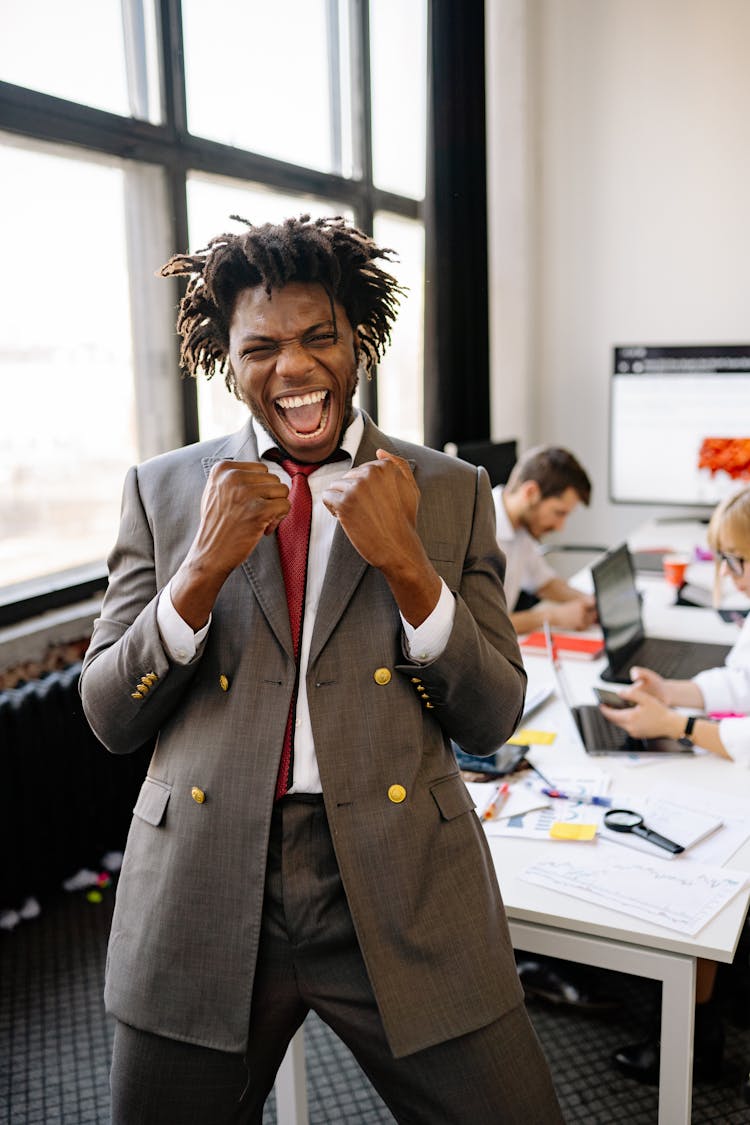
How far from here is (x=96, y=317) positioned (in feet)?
10.2

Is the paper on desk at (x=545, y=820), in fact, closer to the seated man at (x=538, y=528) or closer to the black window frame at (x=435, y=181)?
the seated man at (x=538, y=528)

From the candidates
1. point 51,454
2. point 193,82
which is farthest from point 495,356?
point 51,454

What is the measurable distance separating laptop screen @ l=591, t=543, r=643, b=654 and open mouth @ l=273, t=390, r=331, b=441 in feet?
4.94

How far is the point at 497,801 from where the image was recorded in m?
1.87

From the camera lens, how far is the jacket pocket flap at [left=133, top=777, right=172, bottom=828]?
116cm

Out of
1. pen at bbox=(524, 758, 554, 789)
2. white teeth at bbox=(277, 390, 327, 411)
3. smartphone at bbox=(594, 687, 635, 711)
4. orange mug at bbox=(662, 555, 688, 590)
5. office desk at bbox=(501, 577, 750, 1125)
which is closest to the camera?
white teeth at bbox=(277, 390, 327, 411)

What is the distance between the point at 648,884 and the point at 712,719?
0.72 metres

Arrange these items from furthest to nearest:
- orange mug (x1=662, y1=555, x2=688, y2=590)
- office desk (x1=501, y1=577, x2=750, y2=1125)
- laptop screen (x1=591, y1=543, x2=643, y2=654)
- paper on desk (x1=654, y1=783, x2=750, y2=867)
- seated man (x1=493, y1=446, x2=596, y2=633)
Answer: orange mug (x1=662, y1=555, x2=688, y2=590), seated man (x1=493, y1=446, x2=596, y2=633), laptop screen (x1=591, y1=543, x2=643, y2=654), paper on desk (x1=654, y1=783, x2=750, y2=867), office desk (x1=501, y1=577, x2=750, y2=1125)

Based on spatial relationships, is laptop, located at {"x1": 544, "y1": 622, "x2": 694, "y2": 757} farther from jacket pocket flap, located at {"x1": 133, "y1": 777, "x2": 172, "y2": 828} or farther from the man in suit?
jacket pocket flap, located at {"x1": 133, "y1": 777, "x2": 172, "y2": 828}

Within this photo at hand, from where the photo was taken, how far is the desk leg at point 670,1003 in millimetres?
1438

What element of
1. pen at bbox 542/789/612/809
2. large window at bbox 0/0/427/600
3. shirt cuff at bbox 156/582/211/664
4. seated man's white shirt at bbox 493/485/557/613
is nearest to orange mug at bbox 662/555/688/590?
seated man's white shirt at bbox 493/485/557/613

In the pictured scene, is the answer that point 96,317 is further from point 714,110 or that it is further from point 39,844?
point 714,110

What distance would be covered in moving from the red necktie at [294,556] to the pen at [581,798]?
87 cm

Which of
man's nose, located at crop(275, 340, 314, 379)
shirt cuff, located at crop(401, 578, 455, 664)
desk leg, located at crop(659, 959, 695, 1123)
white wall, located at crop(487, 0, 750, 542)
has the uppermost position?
white wall, located at crop(487, 0, 750, 542)
